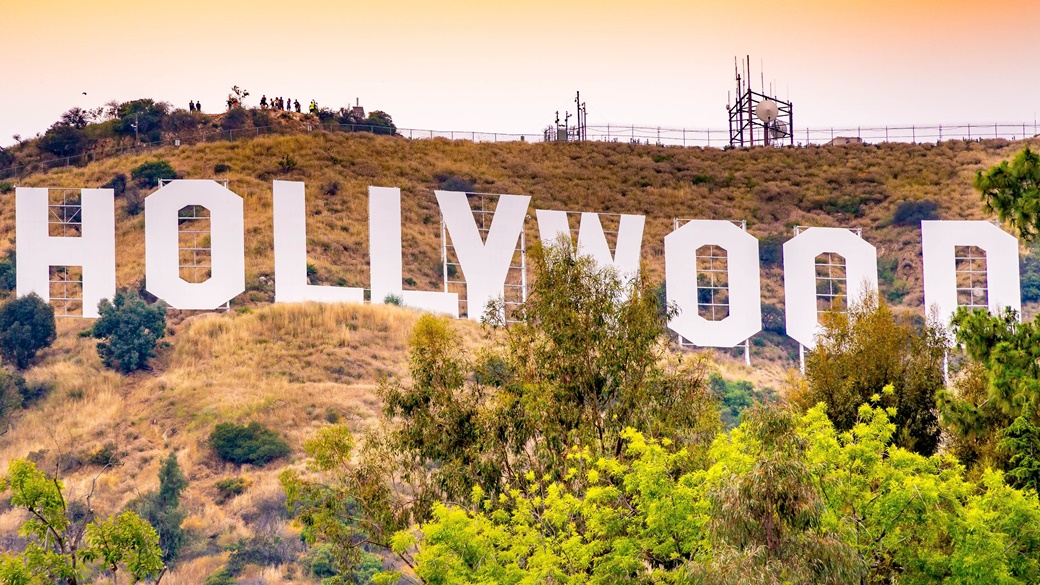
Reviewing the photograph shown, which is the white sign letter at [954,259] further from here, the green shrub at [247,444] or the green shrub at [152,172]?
the green shrub at [152,172]

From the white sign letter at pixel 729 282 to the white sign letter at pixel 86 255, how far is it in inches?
739

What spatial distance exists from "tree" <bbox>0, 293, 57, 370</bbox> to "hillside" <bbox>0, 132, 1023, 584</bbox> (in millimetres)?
737

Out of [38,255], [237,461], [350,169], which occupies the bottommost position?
[237,461]

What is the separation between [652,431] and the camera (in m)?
22.2

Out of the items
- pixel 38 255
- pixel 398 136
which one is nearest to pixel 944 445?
pixel 38 255

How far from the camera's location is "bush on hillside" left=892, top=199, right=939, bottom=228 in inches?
2685

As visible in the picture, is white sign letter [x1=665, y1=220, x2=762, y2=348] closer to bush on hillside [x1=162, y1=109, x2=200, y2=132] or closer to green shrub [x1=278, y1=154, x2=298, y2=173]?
green shrub [x1=278, y1=154, x2=298, y2=173]

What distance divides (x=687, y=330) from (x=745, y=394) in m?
3.92

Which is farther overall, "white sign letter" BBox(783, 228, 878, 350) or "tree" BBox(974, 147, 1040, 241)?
"white sign letter" BBox(783, 228, 878, 350)

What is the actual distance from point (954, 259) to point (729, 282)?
7.85 m

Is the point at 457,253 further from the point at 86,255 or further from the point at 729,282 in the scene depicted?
the point at 86,255

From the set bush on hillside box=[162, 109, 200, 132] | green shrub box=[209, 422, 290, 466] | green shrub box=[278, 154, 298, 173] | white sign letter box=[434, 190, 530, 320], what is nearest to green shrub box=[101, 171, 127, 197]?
bush on hillside box=[162, 109, 200, 132]

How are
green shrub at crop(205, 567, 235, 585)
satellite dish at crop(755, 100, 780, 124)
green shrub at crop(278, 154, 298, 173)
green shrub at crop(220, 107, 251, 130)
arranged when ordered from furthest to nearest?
green shrub at crop(220, 107, 251, 130), satellite dish at crop(755, 100, 780, 124), green shrub at crop(278, 154, 298, 173), green shrub at crop(205, 567, 235, 585)

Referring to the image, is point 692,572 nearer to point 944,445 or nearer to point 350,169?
point 944,445
